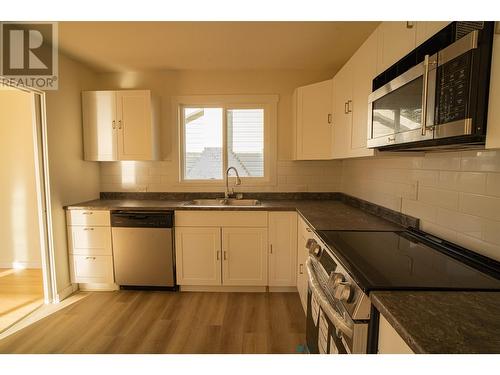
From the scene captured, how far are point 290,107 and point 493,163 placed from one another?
2.19 metres

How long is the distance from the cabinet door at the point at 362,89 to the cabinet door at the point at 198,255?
1.53 m

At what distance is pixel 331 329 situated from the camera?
1116 mm

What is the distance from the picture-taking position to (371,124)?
60.4 inches

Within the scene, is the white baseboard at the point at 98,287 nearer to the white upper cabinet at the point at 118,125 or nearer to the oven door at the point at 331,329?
Answer: the white upper cabinet at the point at 118,125

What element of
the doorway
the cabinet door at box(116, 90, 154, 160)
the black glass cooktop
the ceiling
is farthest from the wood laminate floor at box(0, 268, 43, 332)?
the black glass cooktop

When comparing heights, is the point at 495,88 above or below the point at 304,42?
below

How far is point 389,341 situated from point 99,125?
3.19 meters

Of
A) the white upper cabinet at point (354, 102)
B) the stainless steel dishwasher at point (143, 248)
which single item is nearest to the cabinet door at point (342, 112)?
the white upper cabinet at point (354, 102)

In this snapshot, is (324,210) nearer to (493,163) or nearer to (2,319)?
(493,163)

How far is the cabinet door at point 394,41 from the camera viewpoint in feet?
3.97

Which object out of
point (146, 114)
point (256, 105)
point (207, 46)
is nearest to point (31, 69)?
point (146, 114)

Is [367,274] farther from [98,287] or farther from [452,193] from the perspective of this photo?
[98,287]

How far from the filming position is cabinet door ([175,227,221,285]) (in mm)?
2621
